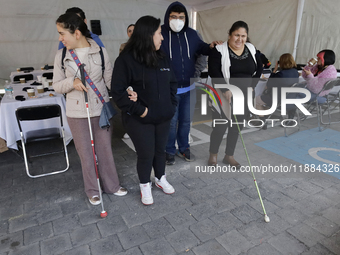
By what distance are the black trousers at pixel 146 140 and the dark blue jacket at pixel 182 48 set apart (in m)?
0.76

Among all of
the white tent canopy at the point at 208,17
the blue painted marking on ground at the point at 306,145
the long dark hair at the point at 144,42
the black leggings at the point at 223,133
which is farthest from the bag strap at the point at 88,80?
the white tent canopy at the point at 208,17

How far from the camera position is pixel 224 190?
263 cm

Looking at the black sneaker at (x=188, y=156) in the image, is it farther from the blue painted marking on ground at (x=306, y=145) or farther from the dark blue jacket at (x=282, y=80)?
the dark blue jacket at (x=282, y=80)

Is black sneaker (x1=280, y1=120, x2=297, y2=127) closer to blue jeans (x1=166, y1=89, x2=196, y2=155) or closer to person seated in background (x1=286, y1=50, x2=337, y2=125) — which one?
person seated in background (x1=286, y1=50, x2=337, y2=125)

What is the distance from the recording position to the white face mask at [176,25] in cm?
261

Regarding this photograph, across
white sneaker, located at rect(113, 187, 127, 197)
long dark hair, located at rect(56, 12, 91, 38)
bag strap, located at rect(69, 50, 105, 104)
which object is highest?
long dark hair, located at rect(56, 12, 91, 38)

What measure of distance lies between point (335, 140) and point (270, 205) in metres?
2.23

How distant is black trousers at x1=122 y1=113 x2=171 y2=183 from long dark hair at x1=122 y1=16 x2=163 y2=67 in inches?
20.0

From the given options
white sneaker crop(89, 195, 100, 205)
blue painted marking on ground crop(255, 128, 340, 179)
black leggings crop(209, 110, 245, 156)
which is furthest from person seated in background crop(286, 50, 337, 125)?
white sneaker crop(89, 195, 100, 205)

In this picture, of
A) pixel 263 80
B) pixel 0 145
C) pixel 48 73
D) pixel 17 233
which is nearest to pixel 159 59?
pixel 17 233

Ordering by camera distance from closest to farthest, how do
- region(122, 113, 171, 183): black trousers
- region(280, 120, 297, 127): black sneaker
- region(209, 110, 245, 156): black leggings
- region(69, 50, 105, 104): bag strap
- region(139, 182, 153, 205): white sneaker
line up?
region(69, 50, 105, 104): bag strap
region(122, 113, 171, 183): black trousers
region(139, 182, 153, 205): white sneaker
region(209, 110, 245, 156): black leggings
region(280, 120, 297, 127): black sneaker

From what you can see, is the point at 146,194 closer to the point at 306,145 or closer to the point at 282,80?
the point at 306,145

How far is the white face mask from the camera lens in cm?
261

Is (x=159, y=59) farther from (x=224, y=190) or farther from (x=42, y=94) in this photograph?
(x=42, y=94)
